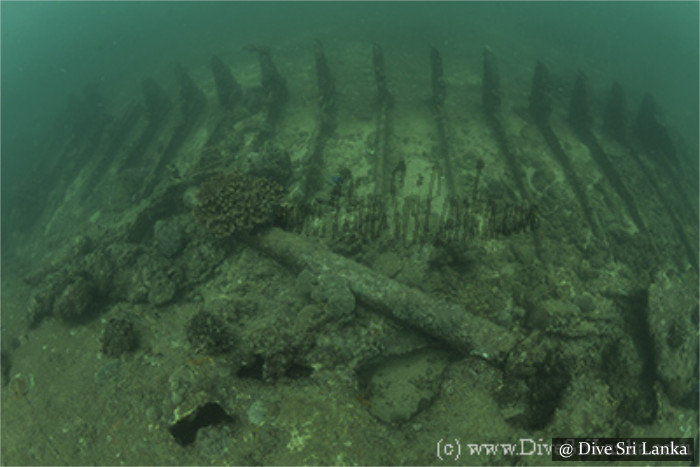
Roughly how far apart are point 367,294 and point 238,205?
3890 millimetres

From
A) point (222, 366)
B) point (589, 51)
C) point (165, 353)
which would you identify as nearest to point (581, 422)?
point (222, 366)

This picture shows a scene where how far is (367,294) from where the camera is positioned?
21.5 ft

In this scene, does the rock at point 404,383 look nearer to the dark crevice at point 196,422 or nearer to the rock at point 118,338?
the dark crevice at point 196,422

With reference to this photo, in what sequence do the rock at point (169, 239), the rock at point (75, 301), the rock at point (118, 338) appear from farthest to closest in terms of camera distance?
the rock at point (169, 239), the rock at point (75, 301), the rock at point (118, 338)

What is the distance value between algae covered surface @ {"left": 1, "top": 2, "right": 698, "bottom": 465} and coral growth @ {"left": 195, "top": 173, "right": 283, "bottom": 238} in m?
0.05

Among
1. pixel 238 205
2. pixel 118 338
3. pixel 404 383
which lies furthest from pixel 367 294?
pixel 118 338

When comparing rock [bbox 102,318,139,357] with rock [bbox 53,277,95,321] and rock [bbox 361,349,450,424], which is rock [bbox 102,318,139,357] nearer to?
rock [bbox 53,277,95,321]

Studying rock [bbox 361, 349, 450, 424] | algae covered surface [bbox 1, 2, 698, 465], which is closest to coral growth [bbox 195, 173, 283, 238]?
algae covered surface [bbox 1, 2, 698, 465]

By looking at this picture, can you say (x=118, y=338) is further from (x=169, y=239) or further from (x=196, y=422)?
(x=169, y=239)

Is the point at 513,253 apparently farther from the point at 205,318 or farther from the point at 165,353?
the point at 165,353

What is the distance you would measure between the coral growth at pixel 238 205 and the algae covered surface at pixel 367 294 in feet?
0.18

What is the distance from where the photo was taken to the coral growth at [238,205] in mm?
8180

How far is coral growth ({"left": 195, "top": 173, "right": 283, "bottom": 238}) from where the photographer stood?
26.8 feet

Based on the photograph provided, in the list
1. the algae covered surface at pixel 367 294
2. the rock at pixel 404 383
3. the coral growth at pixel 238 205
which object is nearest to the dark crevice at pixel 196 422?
the algae covered surface at pixel 367 294
